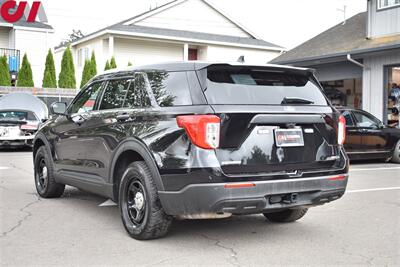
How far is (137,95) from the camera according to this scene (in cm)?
551

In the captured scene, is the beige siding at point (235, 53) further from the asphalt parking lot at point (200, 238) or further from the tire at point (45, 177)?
the asphalt parking lot at point (200, 238)

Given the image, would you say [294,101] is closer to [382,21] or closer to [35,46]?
[382,21]

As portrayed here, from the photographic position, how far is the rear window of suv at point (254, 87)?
4816 mm

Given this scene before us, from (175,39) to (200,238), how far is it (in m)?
25.7

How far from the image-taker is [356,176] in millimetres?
10789

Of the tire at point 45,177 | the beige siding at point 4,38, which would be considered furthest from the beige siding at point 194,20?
the tire at point 45,177

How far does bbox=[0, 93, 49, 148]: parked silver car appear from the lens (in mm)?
15203

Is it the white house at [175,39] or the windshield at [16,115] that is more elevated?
the white house at [175,39]

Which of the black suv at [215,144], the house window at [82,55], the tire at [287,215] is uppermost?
the house window at [82,55]

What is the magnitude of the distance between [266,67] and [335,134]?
1031 mm

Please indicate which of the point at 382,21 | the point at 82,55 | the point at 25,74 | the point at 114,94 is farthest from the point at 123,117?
the point at 82,55

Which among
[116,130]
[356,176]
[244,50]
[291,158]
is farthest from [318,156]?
[244,50]

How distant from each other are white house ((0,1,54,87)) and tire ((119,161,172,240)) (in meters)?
25.3

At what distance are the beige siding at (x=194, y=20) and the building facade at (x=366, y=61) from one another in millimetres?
13493
